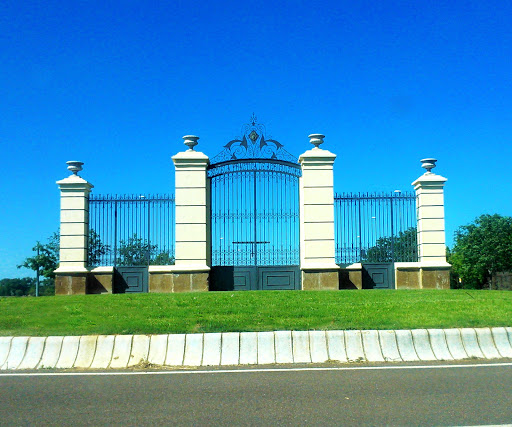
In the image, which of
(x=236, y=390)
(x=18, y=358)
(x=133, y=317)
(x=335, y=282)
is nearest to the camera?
Answer: (x=236, y=390)

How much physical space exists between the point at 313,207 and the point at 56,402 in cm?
1143

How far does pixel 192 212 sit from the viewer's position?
17188 mm

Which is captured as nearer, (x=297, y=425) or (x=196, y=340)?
(x=297, y=425)

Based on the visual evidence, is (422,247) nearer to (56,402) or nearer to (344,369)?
(344,369)

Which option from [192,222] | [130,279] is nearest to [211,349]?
[192,222]

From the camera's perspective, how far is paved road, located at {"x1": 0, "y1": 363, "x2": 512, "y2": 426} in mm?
6195

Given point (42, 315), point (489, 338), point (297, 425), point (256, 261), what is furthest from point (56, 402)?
point (256, 261)

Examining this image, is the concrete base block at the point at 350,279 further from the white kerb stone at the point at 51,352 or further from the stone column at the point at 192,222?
the white kerb stone at the point at 51,352

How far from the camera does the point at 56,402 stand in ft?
22.9

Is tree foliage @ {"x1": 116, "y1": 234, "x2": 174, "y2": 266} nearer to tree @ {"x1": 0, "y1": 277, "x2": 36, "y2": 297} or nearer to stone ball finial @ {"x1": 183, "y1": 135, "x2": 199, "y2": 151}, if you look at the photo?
stone ball finial @ {"x1": 183, "y1": 135, "x2": 199, "y2": 151}

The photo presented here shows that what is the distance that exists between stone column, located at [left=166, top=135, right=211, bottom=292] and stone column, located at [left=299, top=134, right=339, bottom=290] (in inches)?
110

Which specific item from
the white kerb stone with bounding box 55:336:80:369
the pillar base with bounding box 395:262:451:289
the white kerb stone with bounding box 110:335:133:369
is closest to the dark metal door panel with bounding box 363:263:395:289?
the pillar base with bounding box 395:262:451:289

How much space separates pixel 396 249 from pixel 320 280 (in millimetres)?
2878

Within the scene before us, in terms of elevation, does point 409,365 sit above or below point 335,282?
below
